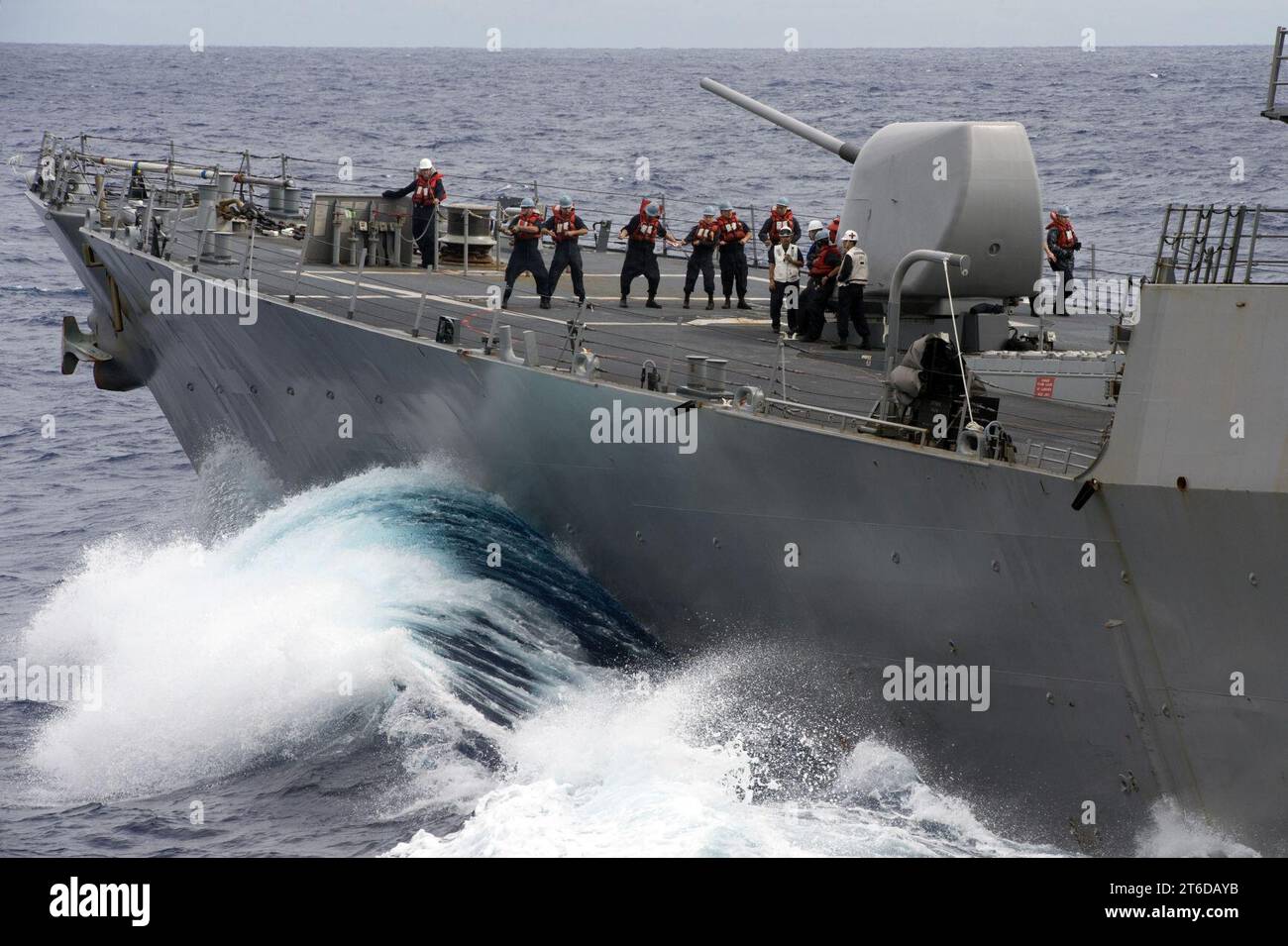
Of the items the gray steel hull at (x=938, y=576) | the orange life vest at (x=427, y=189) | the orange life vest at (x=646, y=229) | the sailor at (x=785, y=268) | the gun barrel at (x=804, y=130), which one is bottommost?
the gray steel hull at (x=938, y=576)

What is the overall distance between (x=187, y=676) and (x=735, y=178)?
48.2 m

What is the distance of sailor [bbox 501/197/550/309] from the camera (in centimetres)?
2033

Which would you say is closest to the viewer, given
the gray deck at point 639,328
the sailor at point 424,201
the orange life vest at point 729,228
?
the gray deck at point 639,328

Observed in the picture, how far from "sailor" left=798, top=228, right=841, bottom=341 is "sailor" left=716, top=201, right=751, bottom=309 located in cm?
232

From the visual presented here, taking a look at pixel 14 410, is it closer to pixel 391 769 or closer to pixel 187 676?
pixel 187 676

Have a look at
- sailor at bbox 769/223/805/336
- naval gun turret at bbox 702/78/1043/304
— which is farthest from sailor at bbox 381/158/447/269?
naval gun turret at bbox 702/78/1043/304

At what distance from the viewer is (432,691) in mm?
15555

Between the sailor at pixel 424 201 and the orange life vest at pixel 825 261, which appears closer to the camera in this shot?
the orange life vest at pixel 825 261

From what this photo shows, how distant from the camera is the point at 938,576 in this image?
1323 cm

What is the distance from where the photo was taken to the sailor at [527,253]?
66.7 feet

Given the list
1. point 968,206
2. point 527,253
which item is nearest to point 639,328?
point 527,253

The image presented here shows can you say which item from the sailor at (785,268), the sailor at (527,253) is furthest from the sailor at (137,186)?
the sailor at (785,268)

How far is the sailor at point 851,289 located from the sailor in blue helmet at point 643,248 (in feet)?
10.5

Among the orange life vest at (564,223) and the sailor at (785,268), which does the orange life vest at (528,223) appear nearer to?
the orange life vest at (564,223)
